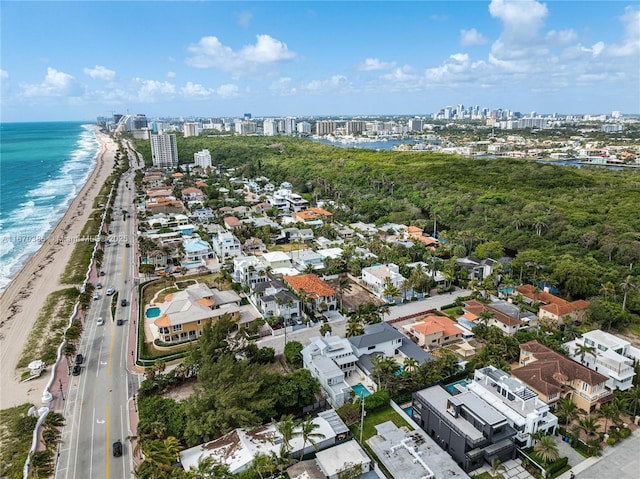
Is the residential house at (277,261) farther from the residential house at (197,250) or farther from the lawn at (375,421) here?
the lawn at (375,421)

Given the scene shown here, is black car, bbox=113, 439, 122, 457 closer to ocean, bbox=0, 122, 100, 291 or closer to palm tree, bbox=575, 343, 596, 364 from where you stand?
palm tree, bbox=575, 343, 596, 364

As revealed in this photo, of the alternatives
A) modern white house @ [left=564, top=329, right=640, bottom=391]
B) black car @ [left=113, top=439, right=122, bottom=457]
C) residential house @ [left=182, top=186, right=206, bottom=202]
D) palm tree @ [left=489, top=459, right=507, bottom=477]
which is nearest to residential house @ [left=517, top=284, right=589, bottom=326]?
modern white house @ [left=564, top=329, right=640, bottom=391]

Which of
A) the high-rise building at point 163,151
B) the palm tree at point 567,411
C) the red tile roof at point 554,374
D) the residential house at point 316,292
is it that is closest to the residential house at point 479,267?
the residential house at point 316,292

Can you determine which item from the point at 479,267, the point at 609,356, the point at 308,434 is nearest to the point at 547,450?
the point at 609,356

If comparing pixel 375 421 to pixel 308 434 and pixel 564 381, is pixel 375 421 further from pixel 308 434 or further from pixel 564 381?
pixel 564 381

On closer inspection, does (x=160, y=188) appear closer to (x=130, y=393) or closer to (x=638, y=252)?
(x=130, y=393)

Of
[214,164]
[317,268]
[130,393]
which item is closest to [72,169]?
[214,164]
